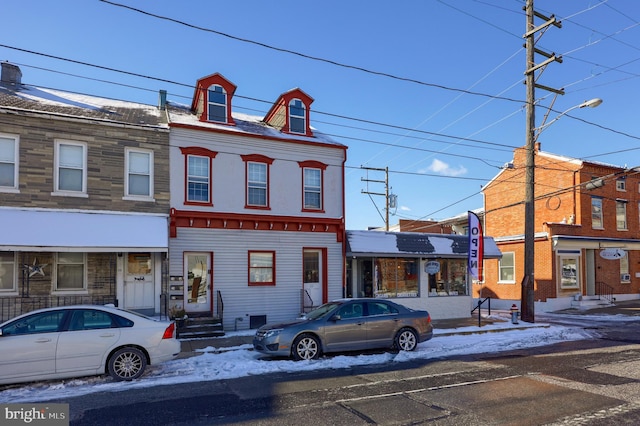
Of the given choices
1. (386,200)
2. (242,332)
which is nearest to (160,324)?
(242,332)

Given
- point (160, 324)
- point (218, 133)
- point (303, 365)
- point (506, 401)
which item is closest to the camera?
point (506, 401)

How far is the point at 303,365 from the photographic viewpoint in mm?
10266

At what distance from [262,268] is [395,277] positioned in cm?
601

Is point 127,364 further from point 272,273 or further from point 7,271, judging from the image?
point 272,273

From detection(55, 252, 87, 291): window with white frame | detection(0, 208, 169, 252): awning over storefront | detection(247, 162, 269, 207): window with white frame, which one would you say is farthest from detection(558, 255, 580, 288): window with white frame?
detection(55, 252, 87, 291): window with white frame

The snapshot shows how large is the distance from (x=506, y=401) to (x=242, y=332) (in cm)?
978

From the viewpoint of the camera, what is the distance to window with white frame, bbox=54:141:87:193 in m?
14.3

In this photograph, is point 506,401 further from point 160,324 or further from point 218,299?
point 218,299

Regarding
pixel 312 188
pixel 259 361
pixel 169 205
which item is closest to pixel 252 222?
pixel 312 188

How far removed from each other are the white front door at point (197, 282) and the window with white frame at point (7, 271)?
4.97 m

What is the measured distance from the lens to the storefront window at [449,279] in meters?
20.4

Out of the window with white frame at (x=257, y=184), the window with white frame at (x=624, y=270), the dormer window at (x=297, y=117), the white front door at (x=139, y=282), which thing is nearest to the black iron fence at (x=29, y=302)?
the white front door at (x=139, y=282)

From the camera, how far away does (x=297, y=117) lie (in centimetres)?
1870

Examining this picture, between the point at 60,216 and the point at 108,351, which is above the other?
the point at 60,216
